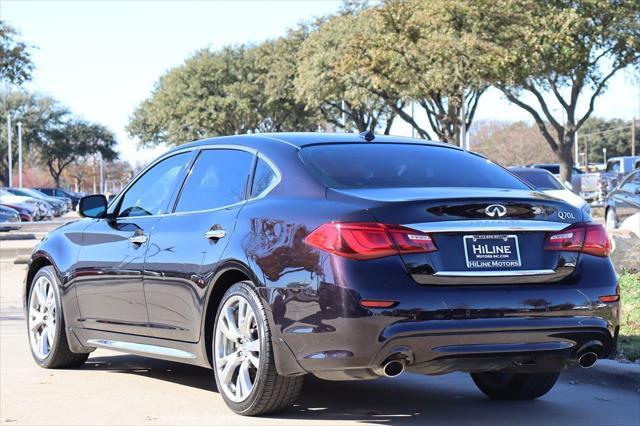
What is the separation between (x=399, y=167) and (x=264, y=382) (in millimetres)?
1469

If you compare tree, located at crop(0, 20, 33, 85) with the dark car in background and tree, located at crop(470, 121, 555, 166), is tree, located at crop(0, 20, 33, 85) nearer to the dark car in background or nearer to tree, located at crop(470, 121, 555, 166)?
the dark car in background

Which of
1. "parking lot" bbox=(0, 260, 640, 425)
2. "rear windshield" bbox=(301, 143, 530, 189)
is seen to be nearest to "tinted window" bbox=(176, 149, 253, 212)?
"rear windshield" bbox=(301, 143, 530, 189)

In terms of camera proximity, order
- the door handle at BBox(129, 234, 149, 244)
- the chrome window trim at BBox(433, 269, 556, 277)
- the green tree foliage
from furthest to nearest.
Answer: the green tree foliage → the door handle at BBox(129, 234, 149, 244) → the chrome window trim at BBox(433, 269, 556, 277)

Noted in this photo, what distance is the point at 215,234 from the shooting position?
248 inches

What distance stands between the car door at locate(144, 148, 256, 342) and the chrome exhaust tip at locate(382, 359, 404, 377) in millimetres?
1286

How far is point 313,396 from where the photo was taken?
23.0ft

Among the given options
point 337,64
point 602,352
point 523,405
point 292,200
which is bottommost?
point 523,405

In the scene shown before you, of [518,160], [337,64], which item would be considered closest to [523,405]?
[337,64]

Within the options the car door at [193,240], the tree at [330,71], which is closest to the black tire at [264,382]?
the car door at [193,240]

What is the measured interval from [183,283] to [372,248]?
1566mm

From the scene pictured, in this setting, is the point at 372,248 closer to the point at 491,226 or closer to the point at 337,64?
the point at 491,226

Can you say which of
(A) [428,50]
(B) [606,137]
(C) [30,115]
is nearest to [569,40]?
(A) [428,50]

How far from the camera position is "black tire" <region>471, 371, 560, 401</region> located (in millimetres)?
6836

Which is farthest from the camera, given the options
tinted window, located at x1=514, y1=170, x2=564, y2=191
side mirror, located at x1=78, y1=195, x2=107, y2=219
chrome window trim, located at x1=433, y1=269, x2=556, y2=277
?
tinted window, located at x1=514, y1=170, x2=564, y2=191
